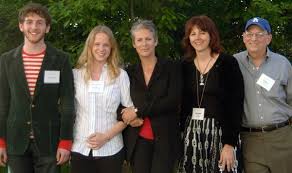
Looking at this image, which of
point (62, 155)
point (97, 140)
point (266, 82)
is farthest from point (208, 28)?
point (62, 155)

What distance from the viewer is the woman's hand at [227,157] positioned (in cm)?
416

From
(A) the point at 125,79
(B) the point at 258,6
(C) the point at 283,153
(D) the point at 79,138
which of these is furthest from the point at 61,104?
(B) the point at 258,6

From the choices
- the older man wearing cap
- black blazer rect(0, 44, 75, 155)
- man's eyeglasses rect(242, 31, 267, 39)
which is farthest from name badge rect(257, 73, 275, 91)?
black blazer rect(0, 44, 75, 155)

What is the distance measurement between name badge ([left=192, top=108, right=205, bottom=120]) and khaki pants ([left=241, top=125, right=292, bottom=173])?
57 cm

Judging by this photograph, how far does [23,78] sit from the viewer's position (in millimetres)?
4062

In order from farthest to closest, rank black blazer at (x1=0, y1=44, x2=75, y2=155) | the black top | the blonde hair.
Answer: the blonde hair
the black top
black blazer at (x1=0, y1=44, x2=75, y2=155)

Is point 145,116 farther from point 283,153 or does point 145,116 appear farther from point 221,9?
point 221,9

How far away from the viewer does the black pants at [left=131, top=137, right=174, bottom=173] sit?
167 inches

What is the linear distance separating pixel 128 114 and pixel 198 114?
603 mm

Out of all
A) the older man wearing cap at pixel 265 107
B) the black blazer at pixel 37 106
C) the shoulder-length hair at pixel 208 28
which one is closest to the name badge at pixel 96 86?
the black blazer at pixel 37 106

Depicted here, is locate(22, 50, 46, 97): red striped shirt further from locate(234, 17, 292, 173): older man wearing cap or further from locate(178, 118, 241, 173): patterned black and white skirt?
locate(234, 17, 292, 173): older man wearing cap

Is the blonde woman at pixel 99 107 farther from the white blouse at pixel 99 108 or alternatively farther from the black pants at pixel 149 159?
the black pants at pixel 149 159

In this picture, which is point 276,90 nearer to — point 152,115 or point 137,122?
point 152,115

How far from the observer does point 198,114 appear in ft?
13.8
